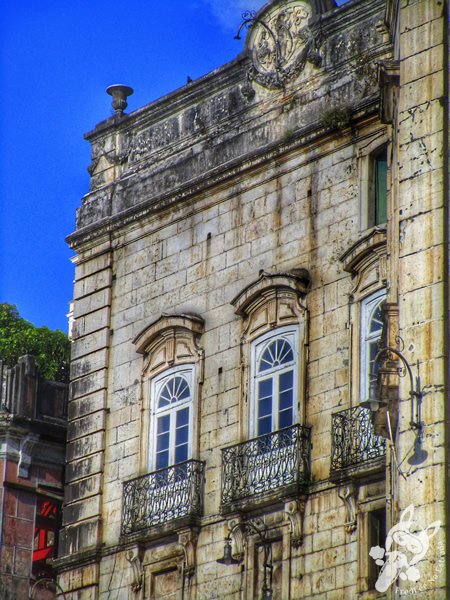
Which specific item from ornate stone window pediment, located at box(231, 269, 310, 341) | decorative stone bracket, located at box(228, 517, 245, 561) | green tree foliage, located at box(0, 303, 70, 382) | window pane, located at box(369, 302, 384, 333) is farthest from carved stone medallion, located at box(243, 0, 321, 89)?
green tree foliage, located at box(0, 303, 70, 382)

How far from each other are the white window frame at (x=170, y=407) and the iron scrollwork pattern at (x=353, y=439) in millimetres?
2926

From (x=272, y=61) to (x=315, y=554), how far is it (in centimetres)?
747

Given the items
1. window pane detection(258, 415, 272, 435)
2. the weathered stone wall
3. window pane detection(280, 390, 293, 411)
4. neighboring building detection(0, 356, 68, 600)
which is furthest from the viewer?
neighboring building detection(0, 356, 68, 600)

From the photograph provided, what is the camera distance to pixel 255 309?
91.5 ft

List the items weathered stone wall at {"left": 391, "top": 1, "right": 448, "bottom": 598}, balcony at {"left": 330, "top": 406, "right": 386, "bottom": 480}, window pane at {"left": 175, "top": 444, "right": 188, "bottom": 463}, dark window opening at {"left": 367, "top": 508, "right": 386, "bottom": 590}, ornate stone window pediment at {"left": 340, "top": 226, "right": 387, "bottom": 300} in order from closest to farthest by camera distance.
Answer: weathered stone wall at {"left": 391, "top": 1, "right": 448, "bottom": 598} → dark window opening at {"left": 367, "top": 508, "right": 386, "bottom": 590} → balcony at {"left": 330, "top": 406, "right": 386, "bottom": 480} → ornate stone window pediment at {"left": 340, "top": 226, "right": 387, "bottom": 300} → window pane at {"left": 175, "top": 444, "right": 188, "bottom": 463}

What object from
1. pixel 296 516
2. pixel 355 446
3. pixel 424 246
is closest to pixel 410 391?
pixel 424 246

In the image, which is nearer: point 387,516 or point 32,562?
point 387,516

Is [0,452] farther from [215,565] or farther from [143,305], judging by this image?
[215,565]

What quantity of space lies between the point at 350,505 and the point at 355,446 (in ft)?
2.51

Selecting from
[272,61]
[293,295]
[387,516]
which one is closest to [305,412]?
[293,295]

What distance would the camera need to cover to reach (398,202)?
74.8 ft

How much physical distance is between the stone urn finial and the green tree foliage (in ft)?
29.1

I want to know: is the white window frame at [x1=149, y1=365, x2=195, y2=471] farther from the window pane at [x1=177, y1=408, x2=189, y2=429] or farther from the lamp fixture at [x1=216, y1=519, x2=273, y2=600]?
the lamp fixture at [x1=216, y1=519, x2=273, y2=600]

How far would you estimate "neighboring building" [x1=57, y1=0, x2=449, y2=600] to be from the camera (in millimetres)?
25156
